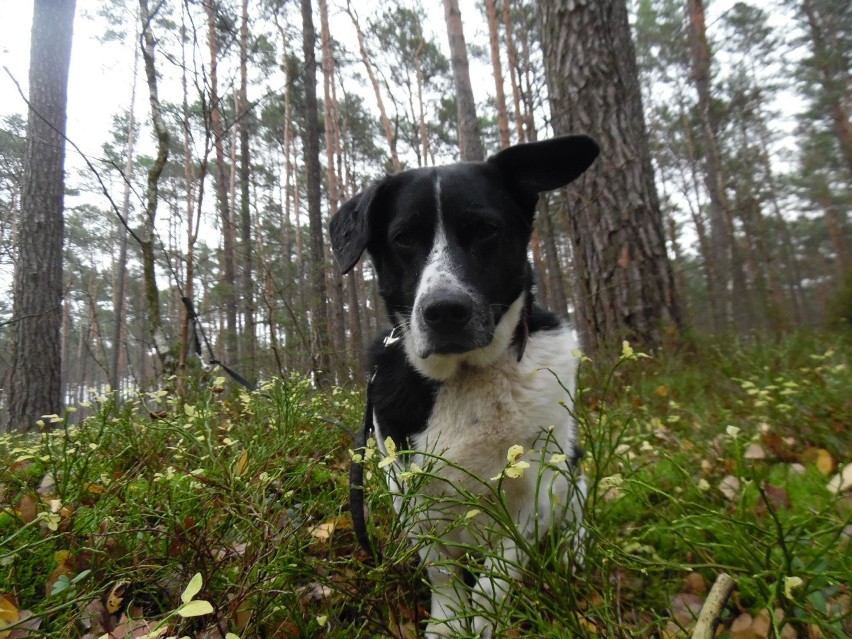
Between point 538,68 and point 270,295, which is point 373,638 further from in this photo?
point 538,68

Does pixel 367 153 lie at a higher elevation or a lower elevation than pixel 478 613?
higher

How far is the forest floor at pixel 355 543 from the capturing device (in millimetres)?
1098

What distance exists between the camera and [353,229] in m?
2.14

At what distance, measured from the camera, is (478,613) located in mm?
1051

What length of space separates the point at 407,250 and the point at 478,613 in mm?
1379

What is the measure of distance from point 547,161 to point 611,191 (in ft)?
10.7

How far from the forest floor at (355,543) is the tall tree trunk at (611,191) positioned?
2127 mm

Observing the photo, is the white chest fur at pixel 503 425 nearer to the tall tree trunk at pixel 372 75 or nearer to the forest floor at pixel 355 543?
the forest floor at pixel 355 543

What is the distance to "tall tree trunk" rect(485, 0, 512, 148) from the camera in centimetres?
1305

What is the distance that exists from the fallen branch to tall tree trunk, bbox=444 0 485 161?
8651 millimetres

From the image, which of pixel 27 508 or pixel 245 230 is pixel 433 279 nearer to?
pixel 27 508

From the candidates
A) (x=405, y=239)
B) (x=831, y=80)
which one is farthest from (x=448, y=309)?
(x=831, y=80)

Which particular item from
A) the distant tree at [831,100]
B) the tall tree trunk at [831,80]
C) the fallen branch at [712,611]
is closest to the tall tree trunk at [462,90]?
the fallen branch at [712,611]

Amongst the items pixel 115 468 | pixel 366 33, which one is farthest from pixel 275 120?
pixel 115 468
